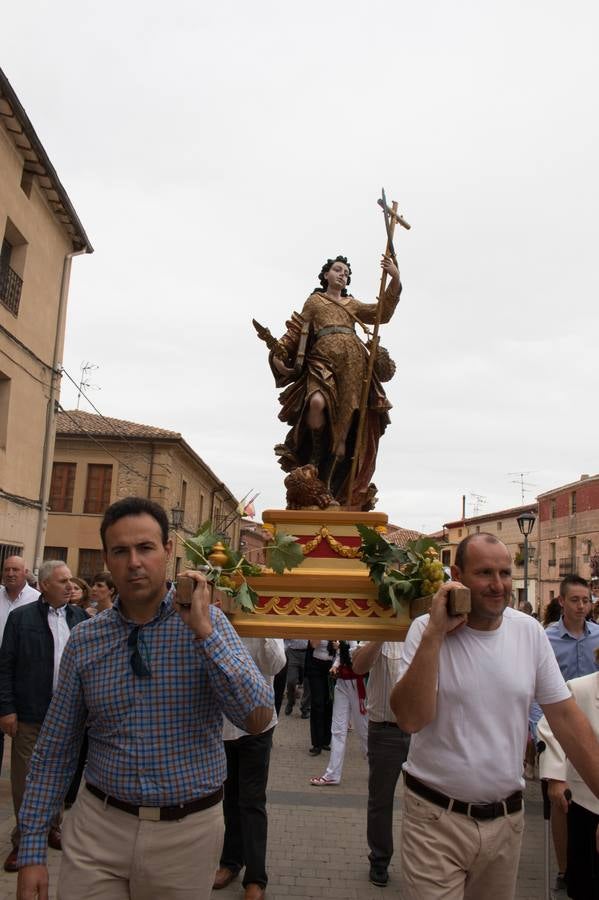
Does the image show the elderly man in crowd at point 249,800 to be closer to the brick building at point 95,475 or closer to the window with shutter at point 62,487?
the brick building at point 95,475

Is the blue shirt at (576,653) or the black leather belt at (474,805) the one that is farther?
the blue shirt at (576,653)

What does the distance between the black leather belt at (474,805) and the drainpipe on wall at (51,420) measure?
1468 cm

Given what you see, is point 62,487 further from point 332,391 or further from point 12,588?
point 332,391

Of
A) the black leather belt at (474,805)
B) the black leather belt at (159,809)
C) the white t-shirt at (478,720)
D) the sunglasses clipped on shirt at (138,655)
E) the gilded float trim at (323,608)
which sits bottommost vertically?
the black leather belt at (474,805)

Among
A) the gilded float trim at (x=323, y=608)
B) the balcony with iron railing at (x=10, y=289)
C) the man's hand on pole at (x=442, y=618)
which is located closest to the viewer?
the man's hand on pole at (x=442, y=618)

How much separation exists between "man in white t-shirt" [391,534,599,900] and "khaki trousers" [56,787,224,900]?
2.70 feet

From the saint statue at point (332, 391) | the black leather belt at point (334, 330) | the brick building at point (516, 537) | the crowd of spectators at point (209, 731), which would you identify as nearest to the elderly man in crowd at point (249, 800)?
the saint statue at point (332, 391)

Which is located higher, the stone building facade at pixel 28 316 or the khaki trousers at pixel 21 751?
the stone building facade at pixel 28 316

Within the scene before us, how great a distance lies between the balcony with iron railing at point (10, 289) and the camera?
14.7 m

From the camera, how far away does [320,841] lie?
570 centimetres

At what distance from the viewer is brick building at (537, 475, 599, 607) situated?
4106cm

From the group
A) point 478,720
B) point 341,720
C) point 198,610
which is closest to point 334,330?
point 478,720

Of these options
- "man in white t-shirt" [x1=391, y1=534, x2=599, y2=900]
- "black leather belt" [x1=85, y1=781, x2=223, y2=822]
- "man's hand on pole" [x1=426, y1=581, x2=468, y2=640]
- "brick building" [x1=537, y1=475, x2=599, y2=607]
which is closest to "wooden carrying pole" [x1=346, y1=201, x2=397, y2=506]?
"man in white t-shirt" [x1=391, y1=534, x2=599, y2=900]

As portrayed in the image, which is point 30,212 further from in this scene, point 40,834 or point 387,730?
point 40,834
